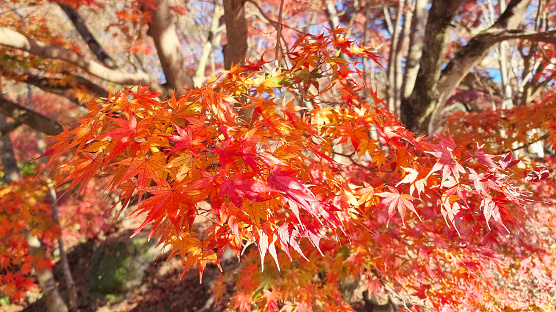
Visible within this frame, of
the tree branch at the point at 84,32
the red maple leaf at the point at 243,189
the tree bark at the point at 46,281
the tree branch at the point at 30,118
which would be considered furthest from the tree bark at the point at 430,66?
the tree bark at the point at 46,281

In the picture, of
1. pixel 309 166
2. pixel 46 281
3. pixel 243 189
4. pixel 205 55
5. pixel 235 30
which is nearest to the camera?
pixel 243 189

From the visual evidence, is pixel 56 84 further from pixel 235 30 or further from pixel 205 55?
pixel 235 30

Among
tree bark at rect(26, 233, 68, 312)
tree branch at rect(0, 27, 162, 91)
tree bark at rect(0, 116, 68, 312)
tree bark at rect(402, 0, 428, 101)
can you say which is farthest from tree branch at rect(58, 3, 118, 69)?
tree bark at rect(402, 0, 428, 101)

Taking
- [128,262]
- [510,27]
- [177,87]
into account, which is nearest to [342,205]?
[177,87]

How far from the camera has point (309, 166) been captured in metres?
1.83

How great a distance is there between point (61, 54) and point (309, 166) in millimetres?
2414

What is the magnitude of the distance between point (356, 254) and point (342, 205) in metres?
1.17

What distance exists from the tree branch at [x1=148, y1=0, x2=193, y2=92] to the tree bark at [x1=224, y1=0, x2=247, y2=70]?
543mm

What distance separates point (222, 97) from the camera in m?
1.29

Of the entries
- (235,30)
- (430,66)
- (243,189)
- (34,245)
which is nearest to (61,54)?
(235,30)

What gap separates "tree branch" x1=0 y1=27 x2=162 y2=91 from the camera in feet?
7.57

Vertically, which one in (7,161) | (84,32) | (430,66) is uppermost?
(84,32)

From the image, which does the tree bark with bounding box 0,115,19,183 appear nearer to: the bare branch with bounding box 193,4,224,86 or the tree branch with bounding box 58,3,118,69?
the tree branch with bounding box 58,3,118,69

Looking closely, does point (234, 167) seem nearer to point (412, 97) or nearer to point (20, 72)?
point (412, 97)
